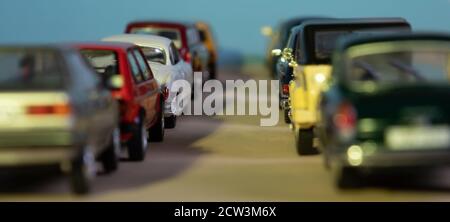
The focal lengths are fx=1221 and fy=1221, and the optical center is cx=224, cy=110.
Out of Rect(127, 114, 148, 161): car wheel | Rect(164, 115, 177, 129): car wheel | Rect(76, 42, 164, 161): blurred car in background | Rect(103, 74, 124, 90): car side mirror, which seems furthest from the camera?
Rect(164, 115, 177, 129): car wheel

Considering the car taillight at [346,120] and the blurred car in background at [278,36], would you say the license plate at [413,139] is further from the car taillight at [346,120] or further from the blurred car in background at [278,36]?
the blurred car in background at [278,36]

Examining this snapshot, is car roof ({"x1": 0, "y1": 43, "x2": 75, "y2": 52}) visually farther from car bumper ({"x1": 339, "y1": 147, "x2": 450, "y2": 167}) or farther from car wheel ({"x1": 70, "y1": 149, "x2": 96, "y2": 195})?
car bumper ({"x1": 339, "y1": 147, "x2": 450, "y2": 167})

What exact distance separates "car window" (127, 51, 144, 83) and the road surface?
3.15 ft

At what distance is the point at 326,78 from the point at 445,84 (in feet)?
8.15

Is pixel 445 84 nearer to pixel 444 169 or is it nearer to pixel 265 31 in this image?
pixel 444 169

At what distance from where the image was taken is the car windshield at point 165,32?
81.7 ft

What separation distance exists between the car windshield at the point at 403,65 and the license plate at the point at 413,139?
63 centimetres

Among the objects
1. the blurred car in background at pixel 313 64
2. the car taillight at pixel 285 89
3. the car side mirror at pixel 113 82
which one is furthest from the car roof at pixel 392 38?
the car taillight at pixel 285 89

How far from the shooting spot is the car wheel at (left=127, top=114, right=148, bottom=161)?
45.2 feet

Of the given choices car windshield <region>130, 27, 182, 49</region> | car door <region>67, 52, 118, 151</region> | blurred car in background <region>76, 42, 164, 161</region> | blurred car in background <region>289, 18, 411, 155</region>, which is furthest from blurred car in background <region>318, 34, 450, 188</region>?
car windshield <region>130, 27, 182, 49</region>

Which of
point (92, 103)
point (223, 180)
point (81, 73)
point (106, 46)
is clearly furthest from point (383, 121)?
point (106, 46)

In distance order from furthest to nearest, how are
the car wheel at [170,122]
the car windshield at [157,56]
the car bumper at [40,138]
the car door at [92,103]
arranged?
1. the car wheel at [170,122]
2. the car windshield at [157,56]
3. the car door at [92,103]
4. the car bumper at [40,138]
